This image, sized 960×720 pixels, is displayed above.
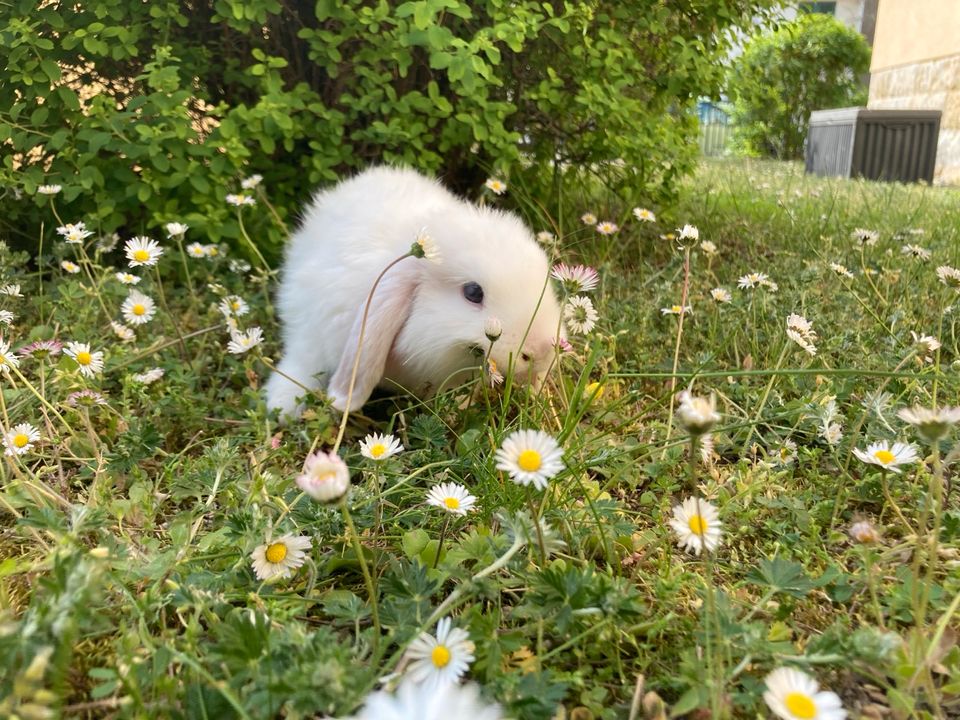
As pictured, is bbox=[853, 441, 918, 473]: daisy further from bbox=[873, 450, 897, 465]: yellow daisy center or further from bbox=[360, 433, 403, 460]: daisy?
bbox=[360, 433, 403, 460]: daisy

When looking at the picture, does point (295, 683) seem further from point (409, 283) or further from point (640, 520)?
point (409, 283)

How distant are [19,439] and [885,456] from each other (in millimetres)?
1742

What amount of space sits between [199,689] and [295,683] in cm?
15

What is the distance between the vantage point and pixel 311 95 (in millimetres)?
3039

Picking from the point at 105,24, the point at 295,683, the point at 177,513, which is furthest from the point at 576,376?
the point at 105,24

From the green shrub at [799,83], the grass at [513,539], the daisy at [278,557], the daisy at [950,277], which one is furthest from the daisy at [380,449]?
the green shrub at [799,83]

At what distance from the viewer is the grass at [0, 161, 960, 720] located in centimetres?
93

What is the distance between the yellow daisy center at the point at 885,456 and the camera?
1327mm

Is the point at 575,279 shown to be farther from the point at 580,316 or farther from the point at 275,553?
the point at 275,553

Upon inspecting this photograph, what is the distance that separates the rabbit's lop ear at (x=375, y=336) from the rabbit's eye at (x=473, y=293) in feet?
0.46

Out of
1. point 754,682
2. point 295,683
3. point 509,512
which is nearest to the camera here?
point 295,683

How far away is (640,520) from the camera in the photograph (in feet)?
5.20

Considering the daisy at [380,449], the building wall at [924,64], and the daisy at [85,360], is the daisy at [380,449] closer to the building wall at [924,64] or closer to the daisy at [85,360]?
the daisy at [85,360]

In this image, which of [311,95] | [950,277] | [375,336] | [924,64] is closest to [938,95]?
[924,64]
